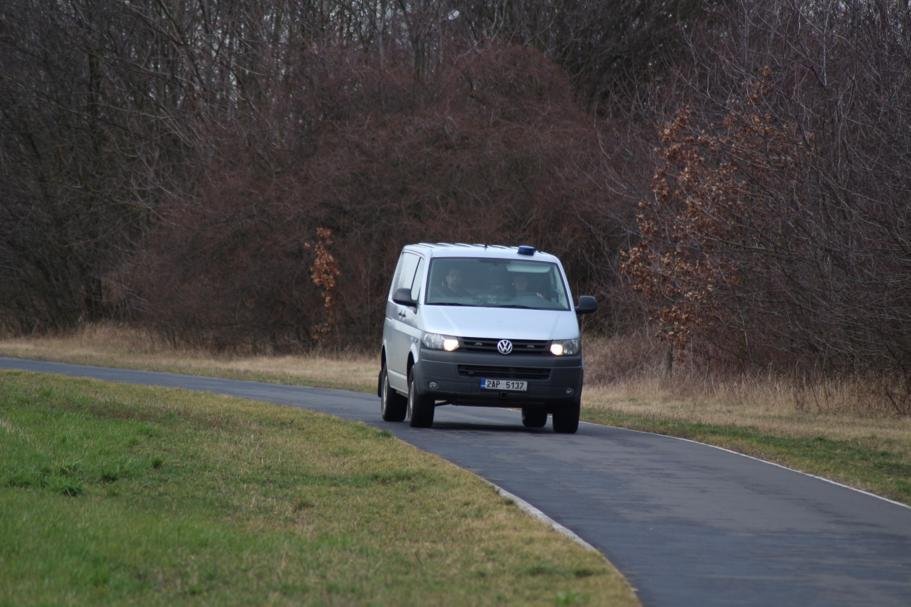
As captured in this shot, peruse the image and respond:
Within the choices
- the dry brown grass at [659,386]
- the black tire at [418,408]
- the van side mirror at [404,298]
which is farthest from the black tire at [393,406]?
the dry brown grass at [659,386]

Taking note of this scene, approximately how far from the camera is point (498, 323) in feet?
65.4

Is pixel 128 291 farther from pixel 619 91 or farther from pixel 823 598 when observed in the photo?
pixel 823 598

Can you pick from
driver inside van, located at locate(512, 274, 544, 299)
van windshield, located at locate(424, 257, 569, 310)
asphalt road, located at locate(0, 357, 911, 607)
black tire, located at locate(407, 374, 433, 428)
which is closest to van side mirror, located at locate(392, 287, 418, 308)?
van windshield, located at locate(424, 257, 569, 310)

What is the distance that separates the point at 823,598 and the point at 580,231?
32.9 metres

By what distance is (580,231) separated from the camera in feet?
137

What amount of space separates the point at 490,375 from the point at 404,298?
5.66 feet

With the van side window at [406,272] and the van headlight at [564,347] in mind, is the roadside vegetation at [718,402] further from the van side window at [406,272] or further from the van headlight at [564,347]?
the van side window at [406,272]

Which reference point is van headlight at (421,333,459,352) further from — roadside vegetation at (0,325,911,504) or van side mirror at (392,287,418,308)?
roadside vegetation at (0,325,911,504)

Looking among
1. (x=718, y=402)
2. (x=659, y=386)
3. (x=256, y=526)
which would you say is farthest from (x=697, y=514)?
(x=659, y=386)

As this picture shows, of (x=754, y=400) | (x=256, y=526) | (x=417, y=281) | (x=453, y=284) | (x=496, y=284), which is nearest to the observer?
(x=256, y=526)

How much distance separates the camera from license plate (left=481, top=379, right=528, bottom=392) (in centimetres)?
1956

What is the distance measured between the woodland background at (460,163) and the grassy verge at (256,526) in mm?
10468

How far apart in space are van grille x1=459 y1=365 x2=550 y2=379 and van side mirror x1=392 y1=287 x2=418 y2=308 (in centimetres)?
131

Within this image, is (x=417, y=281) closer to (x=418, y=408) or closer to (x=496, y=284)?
(x=496, y=284)
